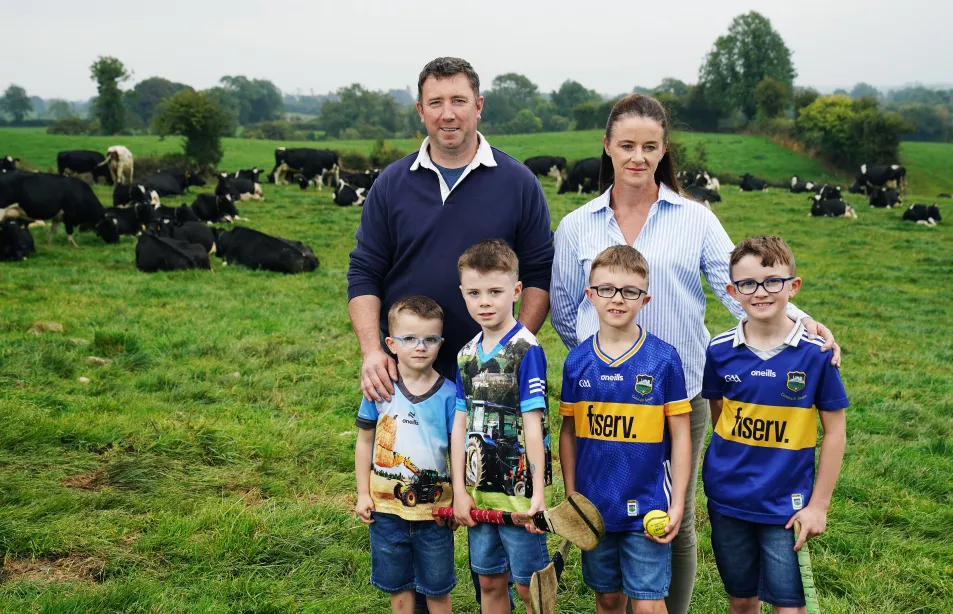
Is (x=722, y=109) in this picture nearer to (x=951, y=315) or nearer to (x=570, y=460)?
(x=951, y=315)

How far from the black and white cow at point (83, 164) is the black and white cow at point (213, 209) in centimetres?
1110

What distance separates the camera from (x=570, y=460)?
313cm

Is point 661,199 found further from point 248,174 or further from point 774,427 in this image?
point 248,174

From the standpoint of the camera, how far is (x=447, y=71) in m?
3.33

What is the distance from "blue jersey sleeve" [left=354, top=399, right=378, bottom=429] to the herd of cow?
563cm

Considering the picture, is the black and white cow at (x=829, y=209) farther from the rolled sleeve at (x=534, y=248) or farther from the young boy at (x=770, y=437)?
Answer: the young boy at (x=770, y=437)

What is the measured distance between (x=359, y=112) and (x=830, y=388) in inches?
3800

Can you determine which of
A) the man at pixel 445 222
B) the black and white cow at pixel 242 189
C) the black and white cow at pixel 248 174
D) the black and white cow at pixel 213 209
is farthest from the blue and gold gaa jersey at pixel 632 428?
the black and white cow at pixel 248 174

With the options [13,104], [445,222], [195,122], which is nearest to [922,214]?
[445,222]

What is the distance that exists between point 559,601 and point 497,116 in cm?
→ 10179

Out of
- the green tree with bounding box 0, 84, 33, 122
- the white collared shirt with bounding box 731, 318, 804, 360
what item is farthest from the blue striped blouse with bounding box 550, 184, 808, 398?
the green tree with bounding box 0, 84, 33, 122

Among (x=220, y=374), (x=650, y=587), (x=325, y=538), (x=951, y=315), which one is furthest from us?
(x=951, y=315)

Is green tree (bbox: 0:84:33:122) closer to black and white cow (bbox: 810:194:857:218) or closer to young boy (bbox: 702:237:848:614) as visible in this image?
black and white cow (bbox: 810:194:857:218)

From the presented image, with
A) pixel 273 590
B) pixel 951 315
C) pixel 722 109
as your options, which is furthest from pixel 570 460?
pixel 722 109
